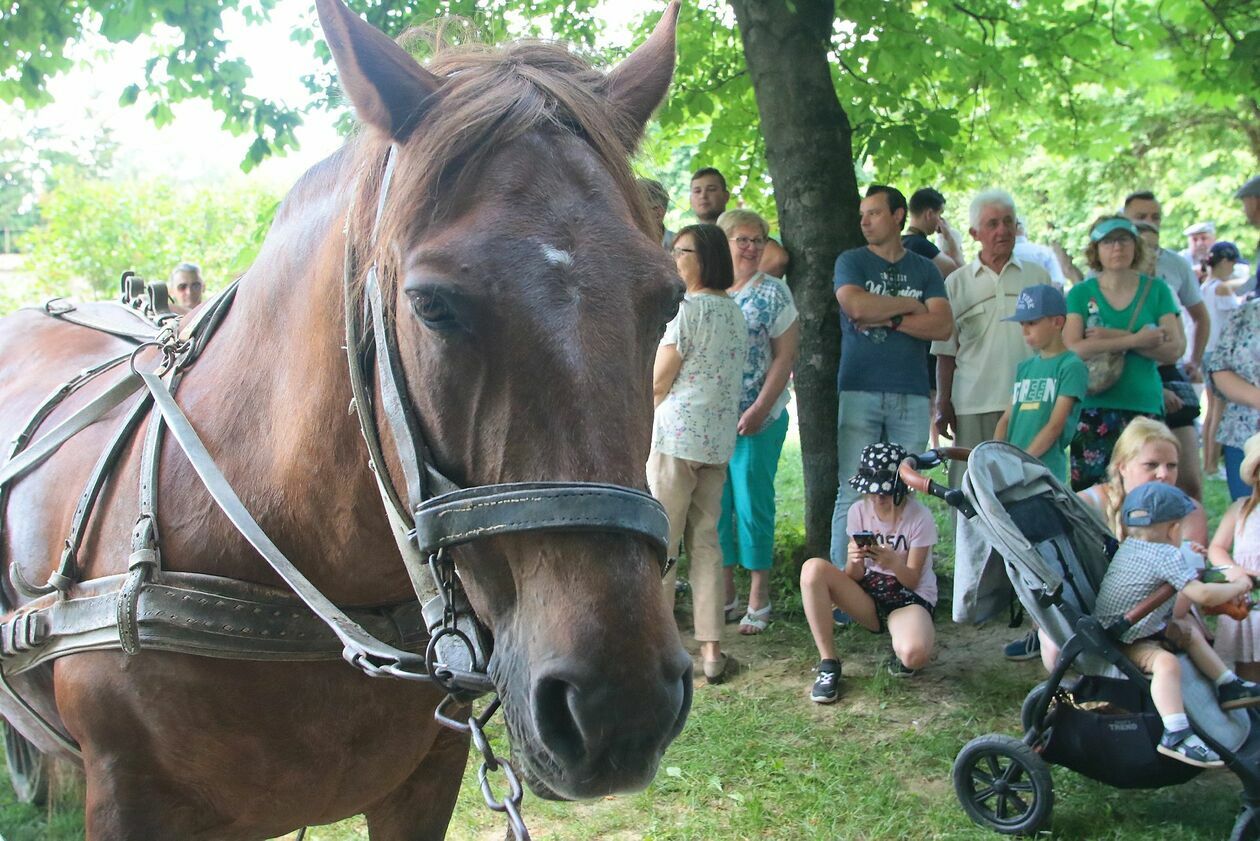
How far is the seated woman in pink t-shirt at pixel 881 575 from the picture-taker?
4945 millimetres

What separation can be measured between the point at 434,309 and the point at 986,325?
490 centimetres

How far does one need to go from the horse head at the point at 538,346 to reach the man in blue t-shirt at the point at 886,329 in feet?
13.3

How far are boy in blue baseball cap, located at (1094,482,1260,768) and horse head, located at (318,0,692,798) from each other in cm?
276

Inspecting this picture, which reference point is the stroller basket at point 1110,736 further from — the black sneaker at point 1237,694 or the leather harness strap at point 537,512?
the leather harness strap at point 537,512

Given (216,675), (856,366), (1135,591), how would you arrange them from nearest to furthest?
(216,675) < (1135,591) < (856,366)

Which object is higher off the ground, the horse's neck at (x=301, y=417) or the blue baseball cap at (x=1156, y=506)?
the horse's neck at (x=301, y=417)

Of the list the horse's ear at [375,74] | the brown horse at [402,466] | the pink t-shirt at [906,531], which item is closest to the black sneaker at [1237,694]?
the pink t-shirt at [906,531]

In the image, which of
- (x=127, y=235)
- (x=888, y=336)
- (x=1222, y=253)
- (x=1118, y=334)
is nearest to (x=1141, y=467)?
(x=1118, y=334)

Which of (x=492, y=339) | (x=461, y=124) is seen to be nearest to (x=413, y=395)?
(x=492, y=339)

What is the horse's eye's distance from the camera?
156 cm

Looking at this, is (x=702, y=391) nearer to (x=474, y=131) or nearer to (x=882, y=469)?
(x=882, y=469)

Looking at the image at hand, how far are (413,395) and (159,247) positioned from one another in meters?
22.7

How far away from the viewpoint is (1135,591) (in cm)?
373

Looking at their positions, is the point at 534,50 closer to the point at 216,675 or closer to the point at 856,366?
the point at 216,675
